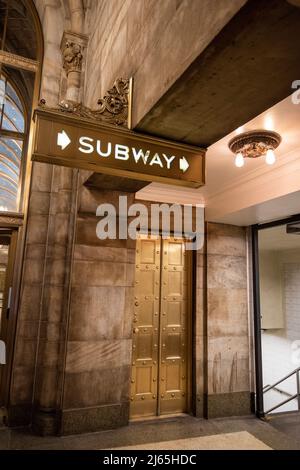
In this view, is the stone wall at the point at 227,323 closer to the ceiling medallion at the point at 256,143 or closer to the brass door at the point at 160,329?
the brass door at the point at 160,329

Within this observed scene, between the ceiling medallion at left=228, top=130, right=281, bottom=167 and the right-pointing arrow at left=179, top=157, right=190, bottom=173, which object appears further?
the ceiling medallion at left=228, top=130, right=281, bottom=167

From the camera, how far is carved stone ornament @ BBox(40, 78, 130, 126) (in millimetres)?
2387

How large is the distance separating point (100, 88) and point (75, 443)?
4.48m

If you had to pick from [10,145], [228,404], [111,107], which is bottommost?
[228,404]

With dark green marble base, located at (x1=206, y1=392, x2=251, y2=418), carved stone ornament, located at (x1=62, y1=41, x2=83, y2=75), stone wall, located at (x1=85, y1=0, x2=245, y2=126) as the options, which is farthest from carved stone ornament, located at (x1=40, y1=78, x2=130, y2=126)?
dark green marble base, located at (x1=206, y1=392, x2=251, y2=418)

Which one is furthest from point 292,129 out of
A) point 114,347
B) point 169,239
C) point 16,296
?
point 16,296

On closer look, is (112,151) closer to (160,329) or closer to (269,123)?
(269,123)

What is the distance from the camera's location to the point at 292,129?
329 cm

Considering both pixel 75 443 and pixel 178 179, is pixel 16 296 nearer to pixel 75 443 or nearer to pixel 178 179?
pixel 75 443

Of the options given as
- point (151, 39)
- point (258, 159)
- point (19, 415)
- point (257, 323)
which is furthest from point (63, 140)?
point (257, 323)

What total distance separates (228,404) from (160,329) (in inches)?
65.4

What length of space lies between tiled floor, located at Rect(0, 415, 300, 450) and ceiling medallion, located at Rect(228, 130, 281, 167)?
12.2ft

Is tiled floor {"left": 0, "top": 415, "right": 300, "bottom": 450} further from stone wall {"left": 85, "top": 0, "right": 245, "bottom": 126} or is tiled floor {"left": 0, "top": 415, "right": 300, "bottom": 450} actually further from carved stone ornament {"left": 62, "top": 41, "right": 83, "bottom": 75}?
carved stone ornament {"left": 62, "top": 41, "right": 83, "bottom": 75}

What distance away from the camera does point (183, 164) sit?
264 cm
